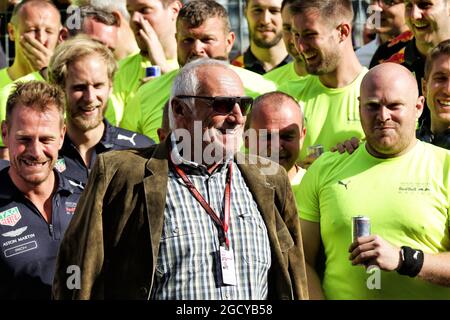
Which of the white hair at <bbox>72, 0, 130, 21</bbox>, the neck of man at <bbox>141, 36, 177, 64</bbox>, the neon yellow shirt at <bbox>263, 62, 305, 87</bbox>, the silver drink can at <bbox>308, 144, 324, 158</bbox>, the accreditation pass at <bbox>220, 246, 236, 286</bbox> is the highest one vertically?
the white hair at <bbox>72, 0, 130, 21</bbox>

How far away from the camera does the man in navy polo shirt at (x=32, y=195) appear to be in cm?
596

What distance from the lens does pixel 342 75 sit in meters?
7.62

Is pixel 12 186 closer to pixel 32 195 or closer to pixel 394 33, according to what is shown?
pixel 32 195

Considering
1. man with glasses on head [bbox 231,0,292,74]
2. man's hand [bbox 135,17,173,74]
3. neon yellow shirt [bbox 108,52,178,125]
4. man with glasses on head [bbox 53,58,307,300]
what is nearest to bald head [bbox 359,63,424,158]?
man with glasses on head [bbox 53,58,307,300]

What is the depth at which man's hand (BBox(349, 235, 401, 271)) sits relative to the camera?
5.74 m

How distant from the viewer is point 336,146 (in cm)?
686

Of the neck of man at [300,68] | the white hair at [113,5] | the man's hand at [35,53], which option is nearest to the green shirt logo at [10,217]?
the man's hand at [35,53]

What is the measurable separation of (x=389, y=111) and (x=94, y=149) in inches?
75.0

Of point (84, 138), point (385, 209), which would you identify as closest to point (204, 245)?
point (385, 209)

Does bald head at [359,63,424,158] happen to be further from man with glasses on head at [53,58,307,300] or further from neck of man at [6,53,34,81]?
neck of man at [6,53,34,81]

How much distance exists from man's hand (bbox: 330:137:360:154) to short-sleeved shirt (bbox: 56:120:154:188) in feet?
3.89
